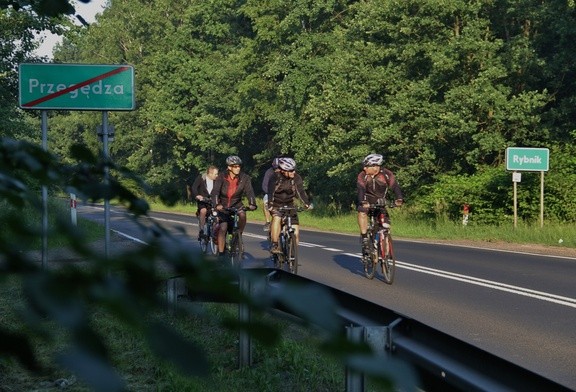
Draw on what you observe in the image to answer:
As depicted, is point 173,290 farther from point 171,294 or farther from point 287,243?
point 287,243

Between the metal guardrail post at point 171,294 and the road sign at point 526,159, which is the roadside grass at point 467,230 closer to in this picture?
the road sign at point 526,159

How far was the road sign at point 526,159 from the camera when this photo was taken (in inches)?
1139

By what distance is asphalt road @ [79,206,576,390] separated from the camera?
910 centimetres

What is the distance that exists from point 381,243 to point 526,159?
1503cm

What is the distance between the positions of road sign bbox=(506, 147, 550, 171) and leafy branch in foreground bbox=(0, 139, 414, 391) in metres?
28.4

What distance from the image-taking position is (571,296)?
43.1 feet

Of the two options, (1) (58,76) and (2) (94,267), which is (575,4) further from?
(2) (94,267)

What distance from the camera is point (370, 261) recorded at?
15.6 m

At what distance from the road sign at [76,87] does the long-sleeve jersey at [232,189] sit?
14.1 ft

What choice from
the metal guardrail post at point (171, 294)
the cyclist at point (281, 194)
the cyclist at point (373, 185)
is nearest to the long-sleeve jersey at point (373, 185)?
the cyclist at point (373, 185)

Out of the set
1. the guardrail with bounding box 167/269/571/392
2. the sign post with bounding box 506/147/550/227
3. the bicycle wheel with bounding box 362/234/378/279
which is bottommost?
A: the bicycle wheel with bounding box 362/234/378/279

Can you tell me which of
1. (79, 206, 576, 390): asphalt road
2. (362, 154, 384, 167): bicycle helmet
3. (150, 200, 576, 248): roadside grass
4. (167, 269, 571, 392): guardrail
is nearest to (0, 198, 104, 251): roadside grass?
(167, 269, 571, 392): guardrail

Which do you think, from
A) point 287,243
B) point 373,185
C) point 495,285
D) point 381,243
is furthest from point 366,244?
point 495,285

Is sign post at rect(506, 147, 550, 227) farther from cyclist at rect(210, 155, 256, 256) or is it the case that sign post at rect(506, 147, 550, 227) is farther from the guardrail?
the guardrail
